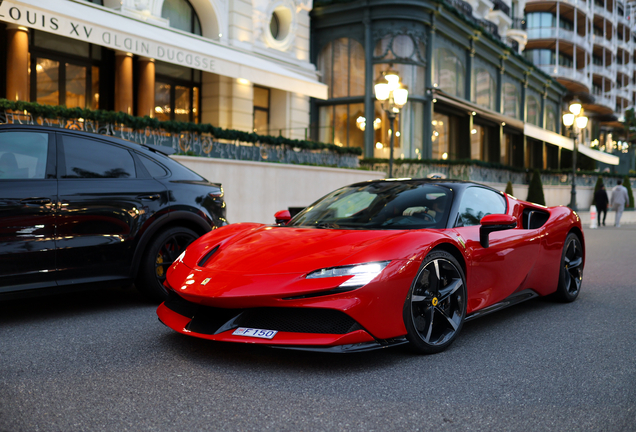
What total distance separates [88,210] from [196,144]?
26.7 ft

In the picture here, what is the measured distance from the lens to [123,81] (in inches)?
666

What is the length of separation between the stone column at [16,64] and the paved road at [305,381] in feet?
36.1

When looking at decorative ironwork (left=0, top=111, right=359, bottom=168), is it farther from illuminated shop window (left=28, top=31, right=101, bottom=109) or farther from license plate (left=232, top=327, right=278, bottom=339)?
license plate (left=232, top=327, right=278, bottom=339)

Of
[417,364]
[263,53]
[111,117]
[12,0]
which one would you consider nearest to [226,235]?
[417,364]

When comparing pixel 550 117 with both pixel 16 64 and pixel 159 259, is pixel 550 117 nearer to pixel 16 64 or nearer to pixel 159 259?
pixel 16 64

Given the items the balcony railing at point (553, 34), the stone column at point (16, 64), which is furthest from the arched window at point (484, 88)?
the stone column at point (16, 64)

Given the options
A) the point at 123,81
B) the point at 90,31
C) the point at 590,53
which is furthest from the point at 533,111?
the point at 90,31

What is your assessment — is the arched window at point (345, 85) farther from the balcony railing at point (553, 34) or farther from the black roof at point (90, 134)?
the balcony railing at point (553, 34)

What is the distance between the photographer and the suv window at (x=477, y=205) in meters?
4.98

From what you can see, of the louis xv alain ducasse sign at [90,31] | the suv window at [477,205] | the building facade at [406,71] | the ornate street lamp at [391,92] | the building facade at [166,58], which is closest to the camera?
the suv window at [477,205]

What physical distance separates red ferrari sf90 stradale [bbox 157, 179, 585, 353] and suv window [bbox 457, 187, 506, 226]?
0.6 inches

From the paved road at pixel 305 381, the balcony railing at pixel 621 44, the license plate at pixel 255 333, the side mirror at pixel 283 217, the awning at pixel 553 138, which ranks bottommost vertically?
the paved road at pixel 305 381

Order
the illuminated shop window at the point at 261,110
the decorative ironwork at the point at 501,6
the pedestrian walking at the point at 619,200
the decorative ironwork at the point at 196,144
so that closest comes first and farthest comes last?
1. the decorative ironwork at the point at 196,144
2. the illuminated shop window at the point at 261,110
3. the pedestrian walking at the point at 619,200
4. the decorative ironwork at the point at 501,6

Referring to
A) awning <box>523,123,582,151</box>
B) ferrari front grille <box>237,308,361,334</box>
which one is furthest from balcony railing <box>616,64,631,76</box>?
ferrari front grille <box>237,308,361,334</box>
